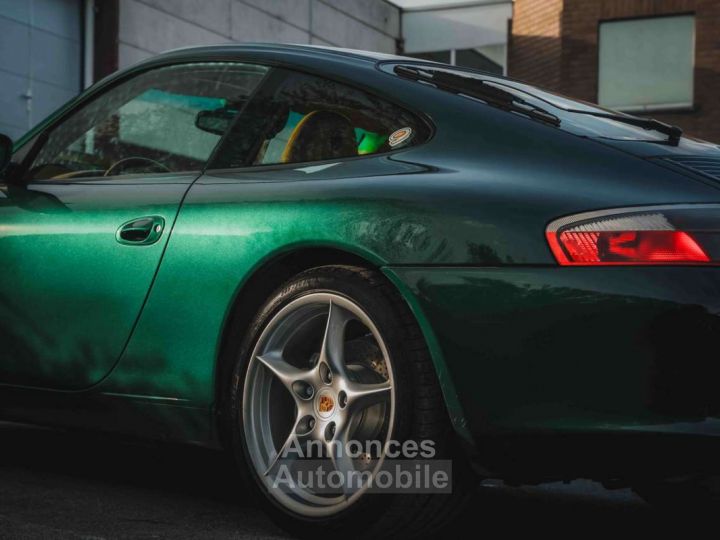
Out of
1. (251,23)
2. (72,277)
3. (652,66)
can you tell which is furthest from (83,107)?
(652,66)

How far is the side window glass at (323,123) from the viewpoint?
11.8 feet

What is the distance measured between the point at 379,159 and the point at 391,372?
610 millimetres

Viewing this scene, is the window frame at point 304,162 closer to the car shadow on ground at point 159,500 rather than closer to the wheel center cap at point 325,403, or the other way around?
the wheel center cap at point 325,403

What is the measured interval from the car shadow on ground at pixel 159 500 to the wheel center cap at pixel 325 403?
369 mm

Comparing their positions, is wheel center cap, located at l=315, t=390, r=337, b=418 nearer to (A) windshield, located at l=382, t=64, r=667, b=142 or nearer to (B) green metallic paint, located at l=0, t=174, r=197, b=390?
(B) green metallic paint, located at l=0, t=174, r=197, b=390

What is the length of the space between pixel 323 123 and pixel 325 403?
2.78 ft

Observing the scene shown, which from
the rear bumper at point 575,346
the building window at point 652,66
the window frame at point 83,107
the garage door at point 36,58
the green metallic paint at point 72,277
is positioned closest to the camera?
the rear bumper at point 575,346

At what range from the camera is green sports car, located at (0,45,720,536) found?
9.68 ft

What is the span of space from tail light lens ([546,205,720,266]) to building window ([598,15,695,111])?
62.2 feet

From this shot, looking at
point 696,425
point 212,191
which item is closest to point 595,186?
point 696,425

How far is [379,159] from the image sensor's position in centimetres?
350

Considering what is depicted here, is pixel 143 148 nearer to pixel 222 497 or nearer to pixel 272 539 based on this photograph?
pixel 222 497

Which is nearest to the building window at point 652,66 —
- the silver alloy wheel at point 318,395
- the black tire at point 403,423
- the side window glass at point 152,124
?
the side window glass at point 152,124

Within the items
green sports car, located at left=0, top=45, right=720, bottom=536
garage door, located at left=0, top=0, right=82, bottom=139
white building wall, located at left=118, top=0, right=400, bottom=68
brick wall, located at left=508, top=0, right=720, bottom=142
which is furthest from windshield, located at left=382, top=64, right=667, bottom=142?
brick wall, located at left=508, top=0, right=720, bottom=142
